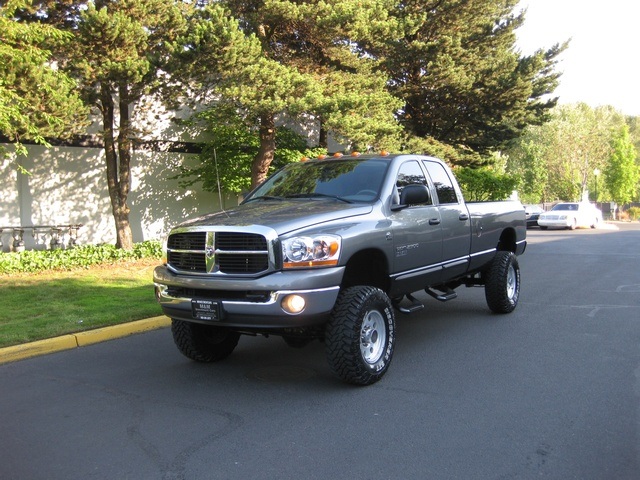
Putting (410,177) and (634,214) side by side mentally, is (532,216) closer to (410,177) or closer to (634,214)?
(634,214)

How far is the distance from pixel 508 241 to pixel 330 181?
3.79m

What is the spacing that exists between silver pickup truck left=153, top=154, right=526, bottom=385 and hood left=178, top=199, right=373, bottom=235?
0.01 metres

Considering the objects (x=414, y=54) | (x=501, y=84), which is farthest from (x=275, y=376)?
(x=501, y=84)

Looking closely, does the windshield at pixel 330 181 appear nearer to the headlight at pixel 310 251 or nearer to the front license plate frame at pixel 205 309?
the headlight at pixel 310 251

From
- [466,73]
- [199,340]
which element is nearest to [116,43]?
[199,340]

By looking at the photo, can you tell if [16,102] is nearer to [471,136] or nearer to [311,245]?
[311,245]

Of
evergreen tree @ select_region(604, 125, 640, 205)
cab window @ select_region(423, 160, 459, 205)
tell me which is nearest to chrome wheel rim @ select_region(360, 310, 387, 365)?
cab window @ select_region(423, 160, 459, 205)

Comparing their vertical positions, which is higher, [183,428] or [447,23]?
[447,23]

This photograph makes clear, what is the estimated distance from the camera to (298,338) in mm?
5480

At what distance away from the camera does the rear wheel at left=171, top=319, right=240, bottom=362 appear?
598 cm

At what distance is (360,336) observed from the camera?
512 centimetres

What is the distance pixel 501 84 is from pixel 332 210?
1884 centimetres

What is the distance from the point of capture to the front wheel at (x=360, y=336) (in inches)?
198

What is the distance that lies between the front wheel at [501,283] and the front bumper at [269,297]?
3.66m
